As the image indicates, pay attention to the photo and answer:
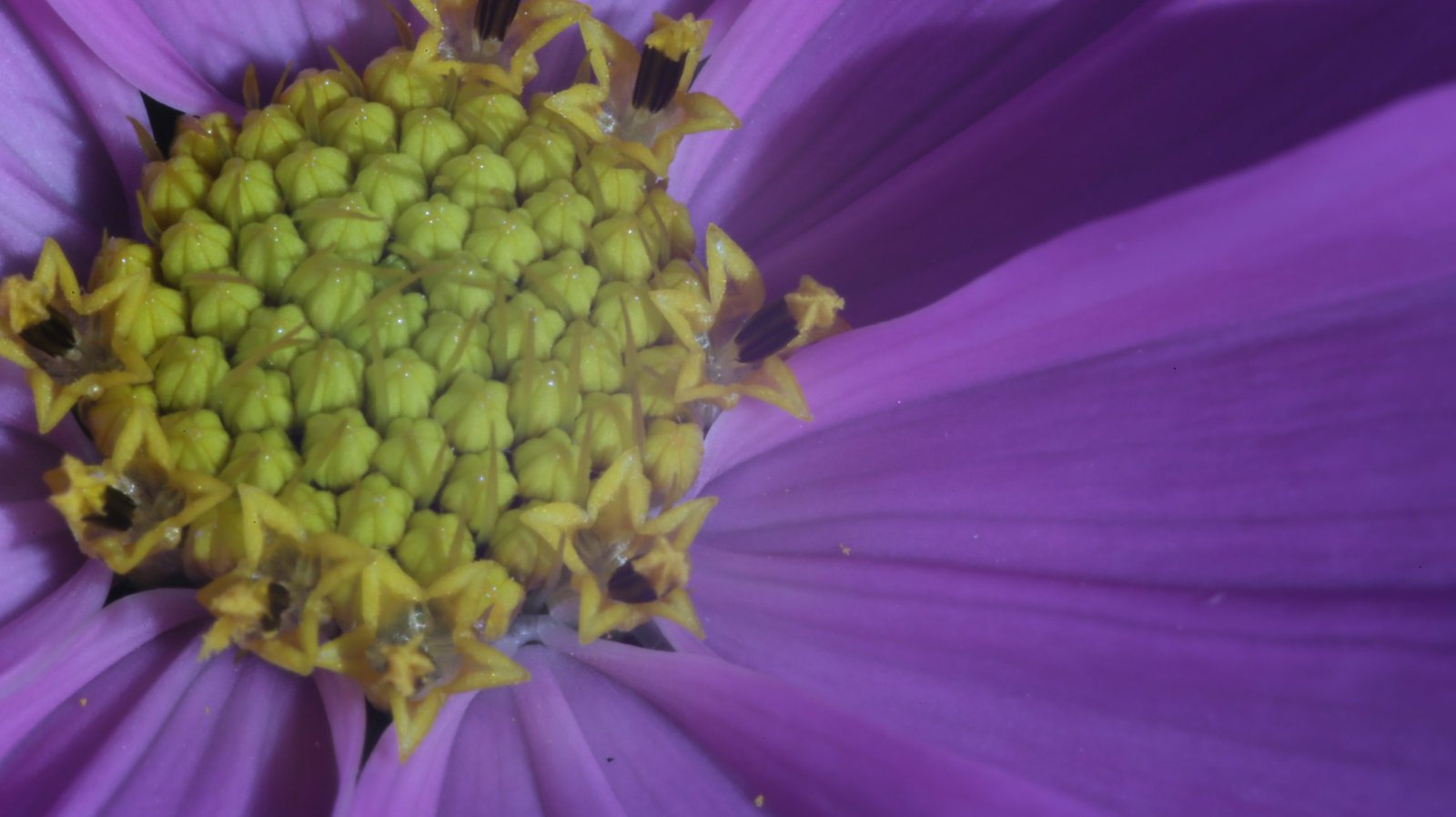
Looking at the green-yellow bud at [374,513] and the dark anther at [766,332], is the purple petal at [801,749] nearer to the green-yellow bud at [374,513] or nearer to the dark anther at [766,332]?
the green-yellow bud at [374,513]

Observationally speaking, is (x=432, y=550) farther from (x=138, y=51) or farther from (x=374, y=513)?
(x=138, y=51)

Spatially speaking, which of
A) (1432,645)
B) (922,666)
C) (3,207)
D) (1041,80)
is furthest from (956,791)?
(3,207)

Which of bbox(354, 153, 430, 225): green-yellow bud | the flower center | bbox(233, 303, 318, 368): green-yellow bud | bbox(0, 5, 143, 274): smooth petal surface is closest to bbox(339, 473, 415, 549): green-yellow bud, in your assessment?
the flower center

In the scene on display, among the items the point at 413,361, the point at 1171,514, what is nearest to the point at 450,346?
the point at 413,361

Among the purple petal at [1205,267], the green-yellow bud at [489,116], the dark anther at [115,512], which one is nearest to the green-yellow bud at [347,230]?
the green-yellow bud at [489,116]

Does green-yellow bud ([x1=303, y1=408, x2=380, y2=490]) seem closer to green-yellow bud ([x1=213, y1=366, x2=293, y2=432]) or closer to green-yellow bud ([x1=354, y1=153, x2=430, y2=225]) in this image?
green-yellow bud ([x1=213, y1=366, x2=293, y2=432])
